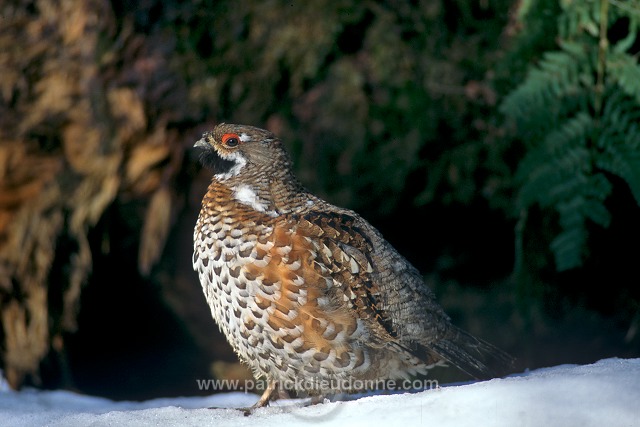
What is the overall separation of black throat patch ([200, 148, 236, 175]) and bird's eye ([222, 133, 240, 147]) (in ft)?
0.29

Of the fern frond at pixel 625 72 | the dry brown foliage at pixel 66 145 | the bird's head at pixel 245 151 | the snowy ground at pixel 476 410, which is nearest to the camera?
the snowy ground at pixel 476 410

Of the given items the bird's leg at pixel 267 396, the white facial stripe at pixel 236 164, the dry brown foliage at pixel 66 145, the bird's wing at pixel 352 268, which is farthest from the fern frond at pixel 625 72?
the dry brown foliage at pixel 66 145

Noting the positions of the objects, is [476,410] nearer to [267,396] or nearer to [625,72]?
[267,396]

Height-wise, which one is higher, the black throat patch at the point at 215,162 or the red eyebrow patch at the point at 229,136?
the red eyebrow patch at the point at 229,136

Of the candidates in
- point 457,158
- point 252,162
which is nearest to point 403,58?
point 457,158

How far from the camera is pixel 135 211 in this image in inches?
217

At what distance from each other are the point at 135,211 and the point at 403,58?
2.24 meters

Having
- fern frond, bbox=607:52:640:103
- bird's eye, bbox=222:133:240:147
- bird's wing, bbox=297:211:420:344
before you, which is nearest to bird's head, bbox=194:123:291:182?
bird's eye, bbox=222:133:240:147

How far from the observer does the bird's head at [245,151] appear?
152 inches

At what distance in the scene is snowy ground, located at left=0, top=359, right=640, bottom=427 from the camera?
268 cm

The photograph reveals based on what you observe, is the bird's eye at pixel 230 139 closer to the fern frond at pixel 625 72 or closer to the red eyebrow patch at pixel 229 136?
the red eyebrow patch at pixel 229 136

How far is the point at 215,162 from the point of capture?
3949mm

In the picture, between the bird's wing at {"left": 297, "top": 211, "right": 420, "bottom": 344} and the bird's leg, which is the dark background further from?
the bird's leg

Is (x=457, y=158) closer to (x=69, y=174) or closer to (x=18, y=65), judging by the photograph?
(x=69, y=174)
